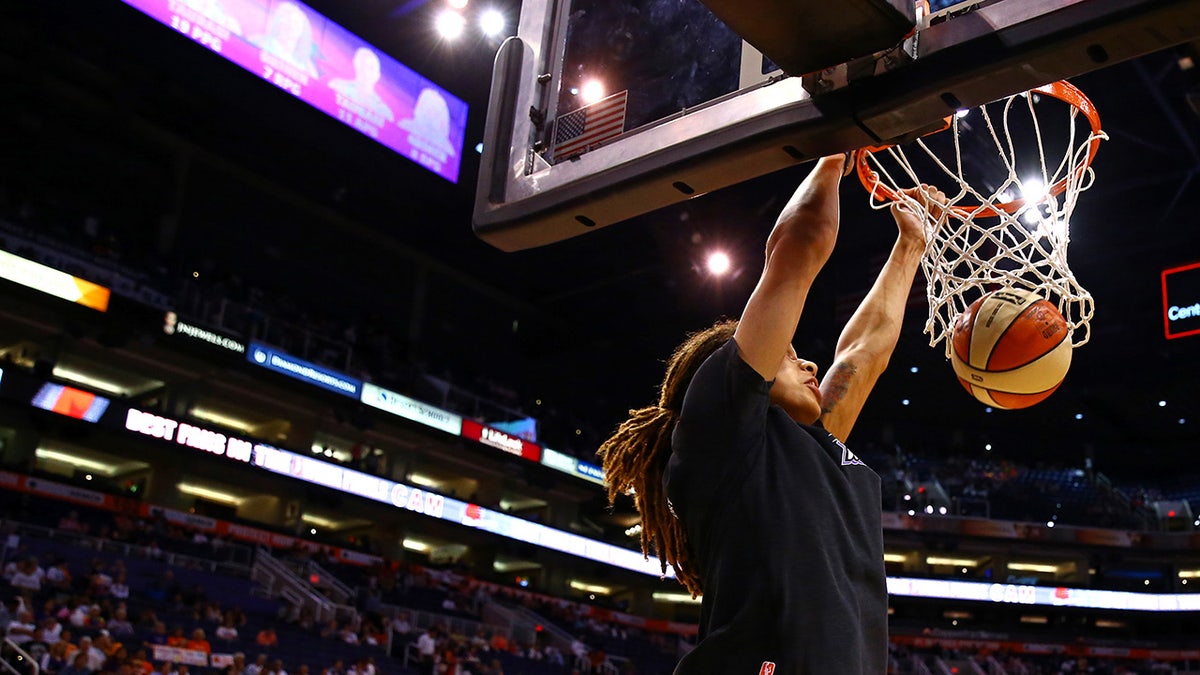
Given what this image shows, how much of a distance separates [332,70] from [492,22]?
222 centimetres

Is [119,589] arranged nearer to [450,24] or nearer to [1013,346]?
[450,24]

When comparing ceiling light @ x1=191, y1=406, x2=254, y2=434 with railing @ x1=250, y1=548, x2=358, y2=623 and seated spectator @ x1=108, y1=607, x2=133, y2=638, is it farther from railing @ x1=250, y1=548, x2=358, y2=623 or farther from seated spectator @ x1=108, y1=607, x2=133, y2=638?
seated spectator @ x1=108, y1=607, x2=133, y2=638

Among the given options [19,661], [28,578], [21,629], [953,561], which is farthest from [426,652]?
[953,561]

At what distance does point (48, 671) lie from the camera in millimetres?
9227

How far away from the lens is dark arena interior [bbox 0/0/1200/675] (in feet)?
45.4

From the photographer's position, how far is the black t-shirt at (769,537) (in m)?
1.57

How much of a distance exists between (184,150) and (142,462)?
5.06 m

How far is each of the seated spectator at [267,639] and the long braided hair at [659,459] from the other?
1153cm

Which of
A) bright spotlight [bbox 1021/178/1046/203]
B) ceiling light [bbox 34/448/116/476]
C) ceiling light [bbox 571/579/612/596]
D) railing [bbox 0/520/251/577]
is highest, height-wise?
ceiling light [bbox 34/448/116/476]

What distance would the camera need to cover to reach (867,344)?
2348 mm

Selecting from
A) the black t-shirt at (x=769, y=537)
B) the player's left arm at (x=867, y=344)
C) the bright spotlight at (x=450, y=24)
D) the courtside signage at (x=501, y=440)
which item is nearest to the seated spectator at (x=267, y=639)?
the courtside signage at (x=501, y=440)

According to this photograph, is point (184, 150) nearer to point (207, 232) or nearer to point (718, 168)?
point (207, 232)

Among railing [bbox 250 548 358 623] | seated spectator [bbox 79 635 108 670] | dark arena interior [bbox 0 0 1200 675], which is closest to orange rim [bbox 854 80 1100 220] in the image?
dark arena interior [bbox 0 0 1200 675]

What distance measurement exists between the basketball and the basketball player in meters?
1.82
